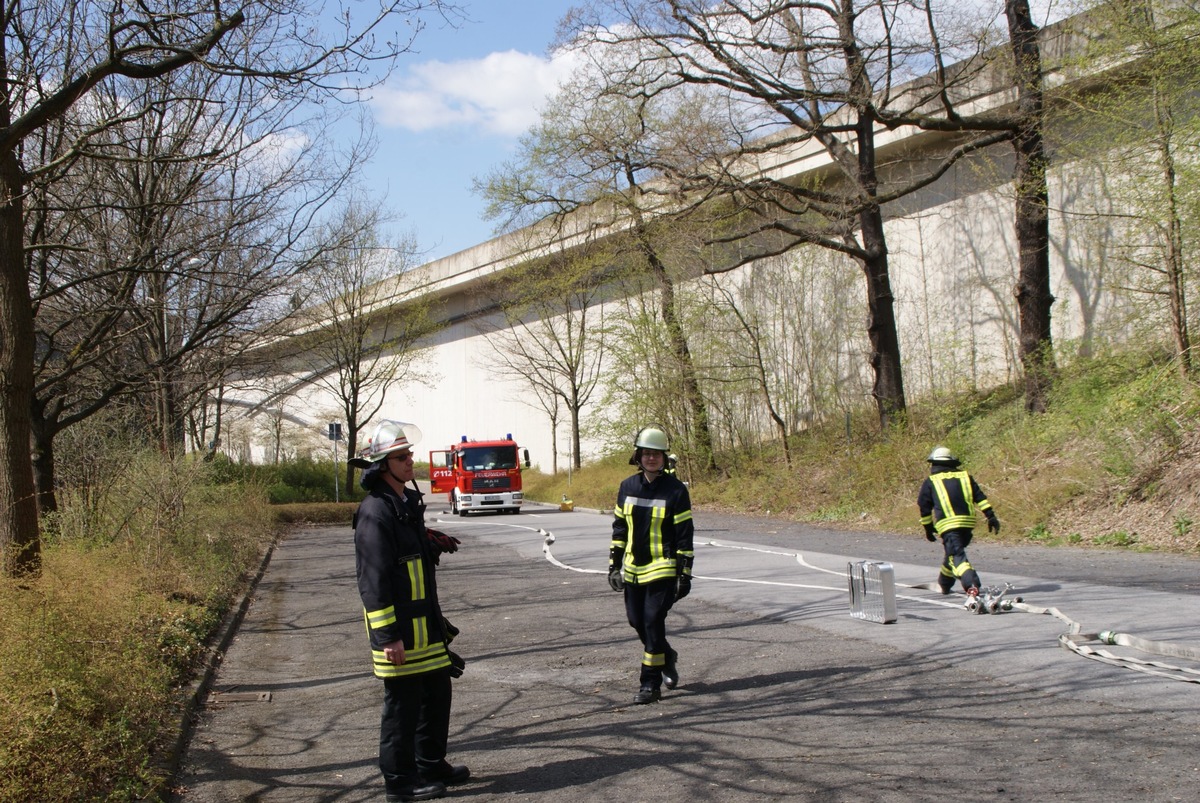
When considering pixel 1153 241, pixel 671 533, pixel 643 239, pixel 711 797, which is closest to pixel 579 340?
pixel 643 239

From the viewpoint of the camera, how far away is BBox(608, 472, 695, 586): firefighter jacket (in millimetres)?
7699

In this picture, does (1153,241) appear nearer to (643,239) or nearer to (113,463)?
(643,239)

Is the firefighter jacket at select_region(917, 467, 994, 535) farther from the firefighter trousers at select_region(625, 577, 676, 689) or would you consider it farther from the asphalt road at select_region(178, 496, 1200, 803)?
the firefighter trousers at select_region(625, 577, 676, 689)

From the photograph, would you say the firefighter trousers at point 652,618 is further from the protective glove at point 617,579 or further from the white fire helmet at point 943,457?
the white fire helmet at point 943,457

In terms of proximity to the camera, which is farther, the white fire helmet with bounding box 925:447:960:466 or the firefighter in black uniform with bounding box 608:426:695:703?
the white fire helmet with bounding box 925:447:960:466

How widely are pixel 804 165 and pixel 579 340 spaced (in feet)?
48.6

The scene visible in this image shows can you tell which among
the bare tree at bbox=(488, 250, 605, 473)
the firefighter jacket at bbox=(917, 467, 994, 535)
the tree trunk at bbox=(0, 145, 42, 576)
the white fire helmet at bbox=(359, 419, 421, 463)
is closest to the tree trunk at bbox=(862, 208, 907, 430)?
the firefighter jacket at bbox=(917, 467, 994, 535)

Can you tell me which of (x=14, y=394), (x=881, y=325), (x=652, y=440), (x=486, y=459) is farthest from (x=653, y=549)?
(x=486, y=459)

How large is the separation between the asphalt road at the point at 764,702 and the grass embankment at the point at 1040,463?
93.6 inches

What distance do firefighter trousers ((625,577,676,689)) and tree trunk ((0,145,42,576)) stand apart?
15.9 feet

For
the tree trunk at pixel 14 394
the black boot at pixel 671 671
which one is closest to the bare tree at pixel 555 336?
the tree trunk at pixel 14 394

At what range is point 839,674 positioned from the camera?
7875 millimetres

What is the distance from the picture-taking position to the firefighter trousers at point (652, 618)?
7.45 m

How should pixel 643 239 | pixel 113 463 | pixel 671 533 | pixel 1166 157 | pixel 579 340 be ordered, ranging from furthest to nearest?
pixel 579 340 → pixel 643 239 → pixel 1166 157 → pixel 113 463 → pixel 671 533
